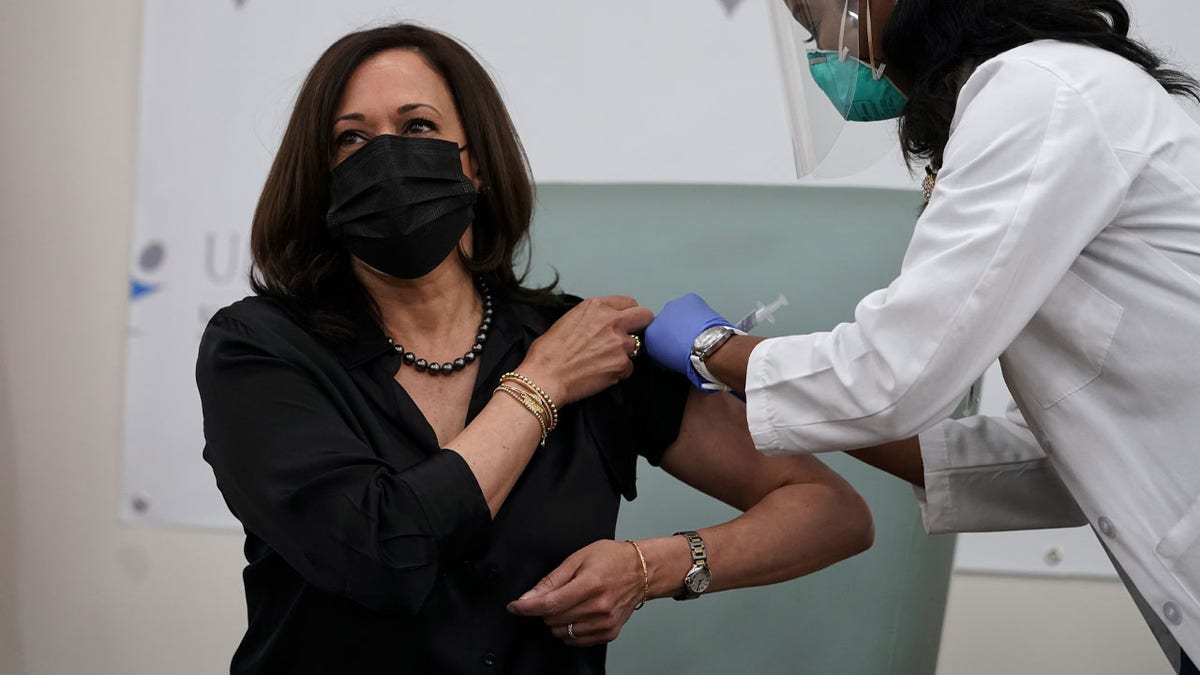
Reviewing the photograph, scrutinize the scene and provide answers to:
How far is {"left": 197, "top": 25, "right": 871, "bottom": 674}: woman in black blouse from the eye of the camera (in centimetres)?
134

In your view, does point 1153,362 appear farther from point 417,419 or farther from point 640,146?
point 640,146

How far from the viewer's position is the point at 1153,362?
4.15 ft

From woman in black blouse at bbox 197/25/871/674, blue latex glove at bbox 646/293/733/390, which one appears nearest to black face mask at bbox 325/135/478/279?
woman in black blouse at bbox 197/25/871/674

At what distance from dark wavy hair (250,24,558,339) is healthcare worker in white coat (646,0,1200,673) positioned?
20.2 inches

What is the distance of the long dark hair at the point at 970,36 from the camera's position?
137cm

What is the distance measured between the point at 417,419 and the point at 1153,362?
2.90 feet

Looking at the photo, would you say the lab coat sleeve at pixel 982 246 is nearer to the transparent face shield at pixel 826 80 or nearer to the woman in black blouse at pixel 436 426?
the transparent face shield at pixel 826 80

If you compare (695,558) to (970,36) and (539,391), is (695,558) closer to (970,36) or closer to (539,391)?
(539,391)

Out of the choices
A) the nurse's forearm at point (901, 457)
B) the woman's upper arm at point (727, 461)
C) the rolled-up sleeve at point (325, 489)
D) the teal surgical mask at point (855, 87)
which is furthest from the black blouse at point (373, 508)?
the teal surgical mask at point (855, 87)

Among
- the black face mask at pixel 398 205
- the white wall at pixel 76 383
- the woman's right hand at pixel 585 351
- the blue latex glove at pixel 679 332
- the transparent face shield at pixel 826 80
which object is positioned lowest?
the white wall at pixel 76 383

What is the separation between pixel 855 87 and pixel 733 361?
15.1 inches

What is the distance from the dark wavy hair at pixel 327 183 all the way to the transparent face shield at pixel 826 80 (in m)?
0.44

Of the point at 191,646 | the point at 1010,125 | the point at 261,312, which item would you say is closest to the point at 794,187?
the point at 1010,125

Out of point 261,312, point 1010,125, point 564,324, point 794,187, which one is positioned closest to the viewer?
point 1010,125
